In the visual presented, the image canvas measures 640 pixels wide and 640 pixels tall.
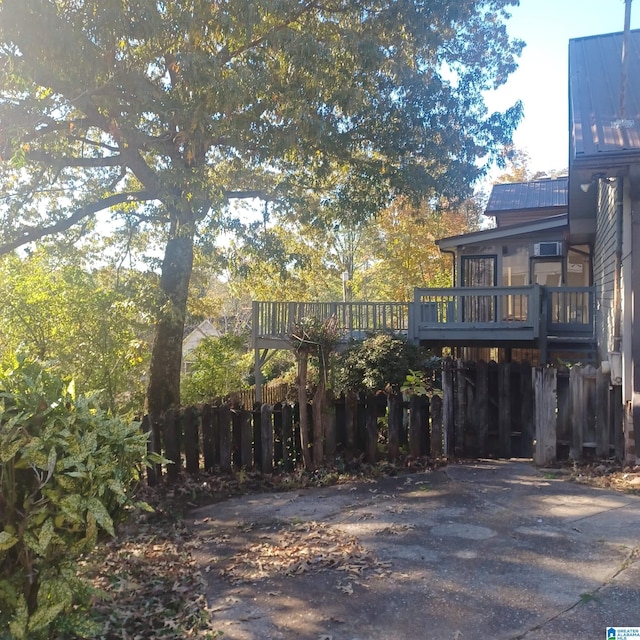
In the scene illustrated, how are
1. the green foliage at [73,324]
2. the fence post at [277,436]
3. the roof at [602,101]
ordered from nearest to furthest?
the roof at [602,101], the fence post at [277,436], the green foliage at [73,324]

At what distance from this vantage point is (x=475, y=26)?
1459 cm

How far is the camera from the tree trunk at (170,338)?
1237cm

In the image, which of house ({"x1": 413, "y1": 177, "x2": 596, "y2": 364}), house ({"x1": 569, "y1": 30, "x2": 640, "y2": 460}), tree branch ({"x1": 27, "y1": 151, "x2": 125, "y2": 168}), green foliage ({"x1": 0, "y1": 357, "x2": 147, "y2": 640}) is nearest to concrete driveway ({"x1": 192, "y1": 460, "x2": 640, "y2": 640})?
green foliage ({"x1": 0, "y1": 357, "x2": 147, "y2": 640})

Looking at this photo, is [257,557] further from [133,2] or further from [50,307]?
[133,2]

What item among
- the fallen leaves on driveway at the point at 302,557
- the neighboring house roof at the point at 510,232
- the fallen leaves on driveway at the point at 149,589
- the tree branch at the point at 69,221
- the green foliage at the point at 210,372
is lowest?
the fallen leaves on driveway at the point at 149,589

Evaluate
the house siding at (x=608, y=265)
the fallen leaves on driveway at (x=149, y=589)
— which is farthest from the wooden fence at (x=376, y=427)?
the fallen leaves on driveway at (x=149, y=589)

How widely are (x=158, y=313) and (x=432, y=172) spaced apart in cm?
677

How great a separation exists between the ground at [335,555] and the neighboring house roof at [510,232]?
11.2 m

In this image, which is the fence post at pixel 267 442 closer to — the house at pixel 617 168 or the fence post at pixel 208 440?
the fence post at pixel 208 440

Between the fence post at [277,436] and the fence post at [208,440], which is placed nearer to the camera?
the fence post at [208,440]

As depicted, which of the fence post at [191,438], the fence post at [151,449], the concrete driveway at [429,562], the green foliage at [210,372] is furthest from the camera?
the green foliage at [210,372]

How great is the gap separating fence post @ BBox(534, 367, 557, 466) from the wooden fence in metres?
0.25

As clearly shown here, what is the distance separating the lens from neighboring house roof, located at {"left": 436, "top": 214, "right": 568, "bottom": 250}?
56.6 ft

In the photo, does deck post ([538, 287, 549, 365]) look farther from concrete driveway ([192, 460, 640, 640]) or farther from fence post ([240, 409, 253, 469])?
fence post ([240, 409, 253, 469])
